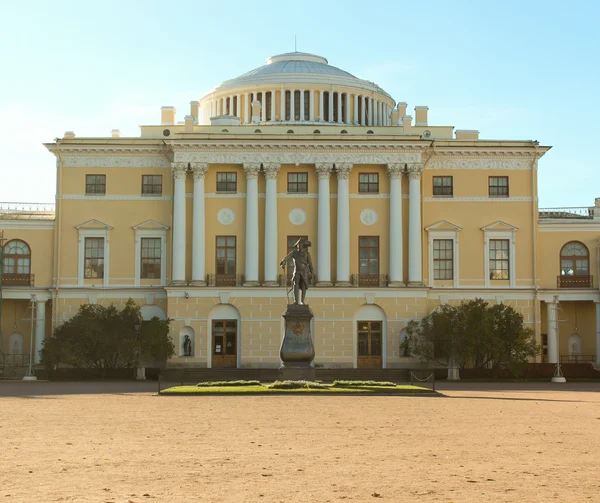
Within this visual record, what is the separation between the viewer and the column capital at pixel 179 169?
202 ft

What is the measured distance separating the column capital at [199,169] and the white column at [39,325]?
1158 centimetres

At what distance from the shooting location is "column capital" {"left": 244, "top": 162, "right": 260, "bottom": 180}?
203 feet

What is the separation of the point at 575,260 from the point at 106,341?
27.8 metres

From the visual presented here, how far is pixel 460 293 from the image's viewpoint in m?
62.8

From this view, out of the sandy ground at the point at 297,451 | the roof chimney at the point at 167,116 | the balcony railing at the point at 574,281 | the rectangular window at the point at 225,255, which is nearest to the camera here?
the sandy ground at the point at 297,451

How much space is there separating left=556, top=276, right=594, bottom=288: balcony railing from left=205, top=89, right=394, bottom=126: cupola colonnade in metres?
15.9

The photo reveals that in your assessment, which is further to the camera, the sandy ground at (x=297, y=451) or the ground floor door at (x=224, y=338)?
the ground floor door at (x=224, y=338)

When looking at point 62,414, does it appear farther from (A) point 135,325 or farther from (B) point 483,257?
(B) point 483,257

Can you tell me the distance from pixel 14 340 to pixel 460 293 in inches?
1040

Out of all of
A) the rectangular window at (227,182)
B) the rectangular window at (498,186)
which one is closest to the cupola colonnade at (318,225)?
the rectangular window at (227,182)

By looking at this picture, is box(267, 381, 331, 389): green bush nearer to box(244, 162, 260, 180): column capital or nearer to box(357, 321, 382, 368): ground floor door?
box(357, 321, 382, 368): ground floor door

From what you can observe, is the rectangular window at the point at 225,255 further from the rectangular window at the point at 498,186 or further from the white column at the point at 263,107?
the rectangular window at the point at 498,186

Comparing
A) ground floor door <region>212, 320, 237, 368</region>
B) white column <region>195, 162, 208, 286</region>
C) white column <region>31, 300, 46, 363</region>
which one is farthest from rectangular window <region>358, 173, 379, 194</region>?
white column <region>31, 300, 46, 363</region>

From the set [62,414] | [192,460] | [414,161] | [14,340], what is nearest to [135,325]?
[14,340]
